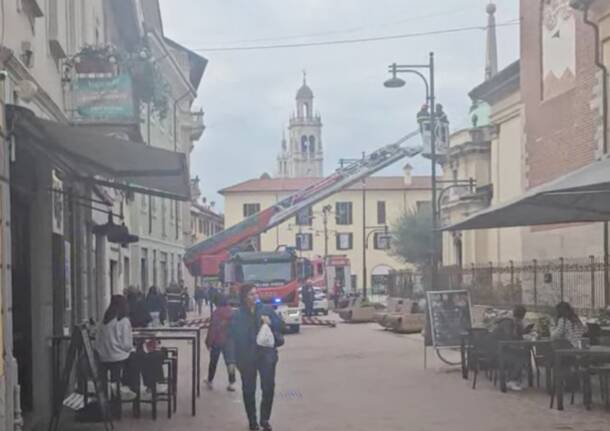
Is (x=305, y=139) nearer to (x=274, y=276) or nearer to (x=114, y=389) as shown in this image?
(x=274, y=276)

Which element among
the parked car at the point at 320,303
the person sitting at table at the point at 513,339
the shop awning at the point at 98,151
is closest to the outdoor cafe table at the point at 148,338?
the shop awning at the point at 98,151

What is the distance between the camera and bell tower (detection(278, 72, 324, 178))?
149250 mm

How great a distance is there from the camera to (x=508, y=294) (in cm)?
2931

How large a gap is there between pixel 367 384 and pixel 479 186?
3886 cm

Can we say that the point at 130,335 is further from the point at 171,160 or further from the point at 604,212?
the point at 604,212

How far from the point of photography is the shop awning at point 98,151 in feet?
31.5

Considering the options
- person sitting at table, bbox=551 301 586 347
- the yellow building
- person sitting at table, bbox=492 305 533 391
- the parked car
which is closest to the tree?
the parked car

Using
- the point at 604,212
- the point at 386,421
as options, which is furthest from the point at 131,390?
the point at 604,212

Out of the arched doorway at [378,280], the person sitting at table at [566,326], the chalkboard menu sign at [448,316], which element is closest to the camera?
the person sitting at table at [566,326]

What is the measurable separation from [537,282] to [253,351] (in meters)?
17.5

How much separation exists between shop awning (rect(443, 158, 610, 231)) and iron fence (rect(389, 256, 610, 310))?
596 cm

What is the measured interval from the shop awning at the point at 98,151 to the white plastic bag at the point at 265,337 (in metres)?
1.95

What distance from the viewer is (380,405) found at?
13.8 metres

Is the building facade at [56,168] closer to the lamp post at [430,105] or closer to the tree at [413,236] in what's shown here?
the lamp post at [430,105]
